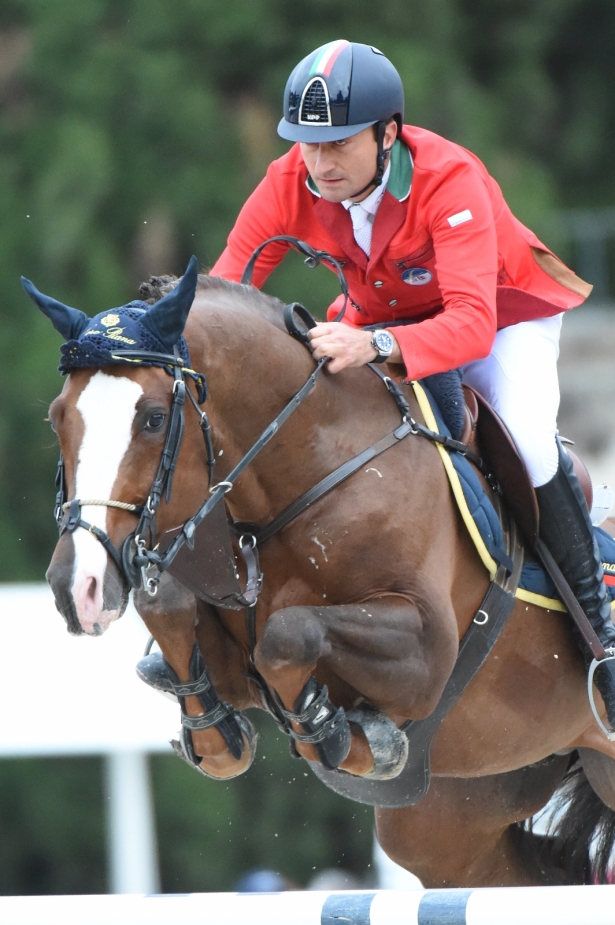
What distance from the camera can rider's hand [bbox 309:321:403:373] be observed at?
3.94 metres

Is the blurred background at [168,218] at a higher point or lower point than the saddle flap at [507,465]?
lower

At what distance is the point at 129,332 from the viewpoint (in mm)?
3543

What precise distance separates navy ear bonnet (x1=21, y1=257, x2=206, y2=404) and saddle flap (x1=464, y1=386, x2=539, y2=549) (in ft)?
3.69

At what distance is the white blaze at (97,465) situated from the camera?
3344 mm

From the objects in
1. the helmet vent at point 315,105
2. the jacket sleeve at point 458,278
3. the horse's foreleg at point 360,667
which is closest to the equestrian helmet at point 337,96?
the helmet vent at point 315,105

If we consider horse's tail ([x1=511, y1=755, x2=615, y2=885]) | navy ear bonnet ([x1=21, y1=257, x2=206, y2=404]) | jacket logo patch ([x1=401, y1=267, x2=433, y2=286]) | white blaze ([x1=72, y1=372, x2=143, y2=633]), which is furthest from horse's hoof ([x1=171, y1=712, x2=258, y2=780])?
horse's tail ([x1=511, y1=755, x2=615, y2=885])

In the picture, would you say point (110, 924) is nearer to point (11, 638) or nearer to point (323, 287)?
point (11, 638)

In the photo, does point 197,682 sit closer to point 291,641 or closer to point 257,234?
point 291,641

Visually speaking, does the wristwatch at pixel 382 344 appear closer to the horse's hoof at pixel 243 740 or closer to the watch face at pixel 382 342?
the watch face at pixel 382 342

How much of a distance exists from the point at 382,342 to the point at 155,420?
29.7 inches

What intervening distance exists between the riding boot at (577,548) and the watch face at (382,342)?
2.74 feet

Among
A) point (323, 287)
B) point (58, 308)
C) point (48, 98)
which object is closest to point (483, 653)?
point (58, 308)

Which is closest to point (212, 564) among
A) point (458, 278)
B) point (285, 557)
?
point (285, 557)

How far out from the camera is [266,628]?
3.82 m
